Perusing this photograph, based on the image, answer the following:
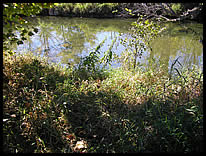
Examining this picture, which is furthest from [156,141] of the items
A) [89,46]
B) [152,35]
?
[89,46]

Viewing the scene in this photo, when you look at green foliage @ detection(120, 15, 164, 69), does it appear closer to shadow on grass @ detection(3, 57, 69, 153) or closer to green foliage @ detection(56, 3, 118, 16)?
shadow on grass @ detection(3, 57, 69, 153)

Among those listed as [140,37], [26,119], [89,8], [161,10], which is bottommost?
[26,119]

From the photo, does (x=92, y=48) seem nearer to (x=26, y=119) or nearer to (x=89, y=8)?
(x=26, y=119)

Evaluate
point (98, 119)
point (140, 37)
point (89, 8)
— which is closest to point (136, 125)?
point (98, 119)

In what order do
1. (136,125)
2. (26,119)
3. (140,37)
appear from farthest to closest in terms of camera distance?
(140,37) < (136,125) < (26,119)

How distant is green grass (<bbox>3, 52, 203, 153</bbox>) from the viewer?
185cm

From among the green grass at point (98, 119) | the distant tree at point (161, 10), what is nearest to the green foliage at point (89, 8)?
the distant tree at point (161, 10)

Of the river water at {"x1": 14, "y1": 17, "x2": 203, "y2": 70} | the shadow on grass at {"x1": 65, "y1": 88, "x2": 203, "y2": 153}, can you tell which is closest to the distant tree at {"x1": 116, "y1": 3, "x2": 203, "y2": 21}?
the river water at {"x1": 14, "y1": 17, "x2": 203, "y2": 70}

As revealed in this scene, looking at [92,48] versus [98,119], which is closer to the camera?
[98,119]

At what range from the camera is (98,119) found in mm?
2242

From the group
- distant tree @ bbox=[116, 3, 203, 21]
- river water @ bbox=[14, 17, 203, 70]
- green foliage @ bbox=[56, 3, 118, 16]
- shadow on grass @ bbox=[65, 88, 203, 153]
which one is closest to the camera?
shadow on grass @ bbox=[65, 88, 203, 153]

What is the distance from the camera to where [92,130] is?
2.11 metres

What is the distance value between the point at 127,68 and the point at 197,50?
11.9 ft

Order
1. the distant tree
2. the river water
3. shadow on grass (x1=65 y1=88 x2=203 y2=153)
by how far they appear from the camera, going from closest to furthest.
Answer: shadow on grass (x1=65 y1=88 x2=203 y2=153) → the river water → the distant tree
